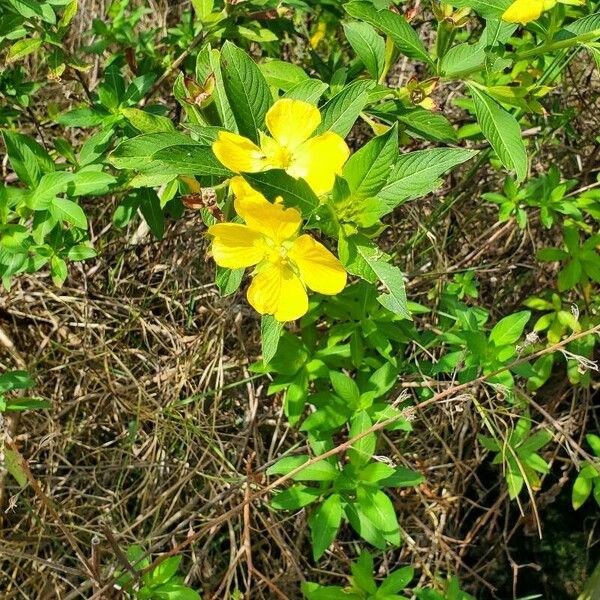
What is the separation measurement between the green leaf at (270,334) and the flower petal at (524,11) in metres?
0.62

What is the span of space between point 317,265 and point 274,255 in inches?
2.8

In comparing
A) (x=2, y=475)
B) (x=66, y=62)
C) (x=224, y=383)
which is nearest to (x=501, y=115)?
(x=66, y=62)

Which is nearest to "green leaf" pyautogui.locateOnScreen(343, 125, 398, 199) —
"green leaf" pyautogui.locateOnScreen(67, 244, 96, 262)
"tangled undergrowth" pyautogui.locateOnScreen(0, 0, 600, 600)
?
"tangled undergrowth" pyautogui.locateOnScreen(0, 0, 600, 600)

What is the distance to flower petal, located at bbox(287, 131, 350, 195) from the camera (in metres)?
1.08

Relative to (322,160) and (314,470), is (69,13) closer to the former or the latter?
(322,160)

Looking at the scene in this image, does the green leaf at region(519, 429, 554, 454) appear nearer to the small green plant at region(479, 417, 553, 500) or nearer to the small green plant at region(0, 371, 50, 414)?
the small green plant at region(479, 417, 553, 500)

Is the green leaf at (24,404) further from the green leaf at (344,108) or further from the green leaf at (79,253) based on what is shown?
the green leaf at (344,108)

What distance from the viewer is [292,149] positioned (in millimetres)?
1142

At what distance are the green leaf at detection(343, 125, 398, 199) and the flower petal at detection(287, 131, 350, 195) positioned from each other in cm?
4

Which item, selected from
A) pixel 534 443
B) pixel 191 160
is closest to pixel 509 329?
pixel 534 443

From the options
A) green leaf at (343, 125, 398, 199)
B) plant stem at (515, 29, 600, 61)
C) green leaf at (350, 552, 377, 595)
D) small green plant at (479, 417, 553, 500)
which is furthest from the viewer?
small green plant at (479, 417, 553, 500)

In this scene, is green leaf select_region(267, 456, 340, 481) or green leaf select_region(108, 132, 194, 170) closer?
green leaf select_region(108, 132, 194, 170)

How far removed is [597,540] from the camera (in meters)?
2.05

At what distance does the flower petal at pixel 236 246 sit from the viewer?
109 cm
